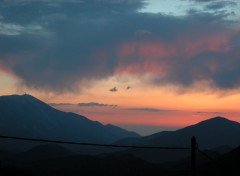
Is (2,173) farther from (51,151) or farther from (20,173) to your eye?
(51,151)

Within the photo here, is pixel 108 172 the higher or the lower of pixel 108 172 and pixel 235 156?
the lower

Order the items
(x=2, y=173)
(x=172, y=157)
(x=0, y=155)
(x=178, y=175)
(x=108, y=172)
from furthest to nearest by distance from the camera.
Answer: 1. (x=172, y=157)
2. (x=0, y=155)
3. (x=108, y=172)
4. (x=178, y=175)
5. (x=2, y=173)

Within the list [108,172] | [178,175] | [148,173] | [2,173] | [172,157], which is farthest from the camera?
[172,157]

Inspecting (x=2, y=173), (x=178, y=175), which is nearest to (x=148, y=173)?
(x=178, y=175)

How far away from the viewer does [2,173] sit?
7081cm

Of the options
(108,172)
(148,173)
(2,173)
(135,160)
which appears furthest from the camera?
(135,160)

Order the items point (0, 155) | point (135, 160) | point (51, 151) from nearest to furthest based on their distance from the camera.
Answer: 1. point (135, 160)
2. point (0, 155)
3. point (51, 151)

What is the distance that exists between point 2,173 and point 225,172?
126 feet

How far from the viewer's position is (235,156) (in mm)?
78438

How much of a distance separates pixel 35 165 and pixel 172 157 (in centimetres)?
7409

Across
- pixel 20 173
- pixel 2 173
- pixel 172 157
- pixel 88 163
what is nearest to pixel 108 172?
pixel 88 163

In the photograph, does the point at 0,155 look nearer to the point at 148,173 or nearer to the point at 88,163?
the point at 88,163

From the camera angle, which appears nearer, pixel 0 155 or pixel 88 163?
pixel 88 163

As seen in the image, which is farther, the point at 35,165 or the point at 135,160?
the point at 135,160
